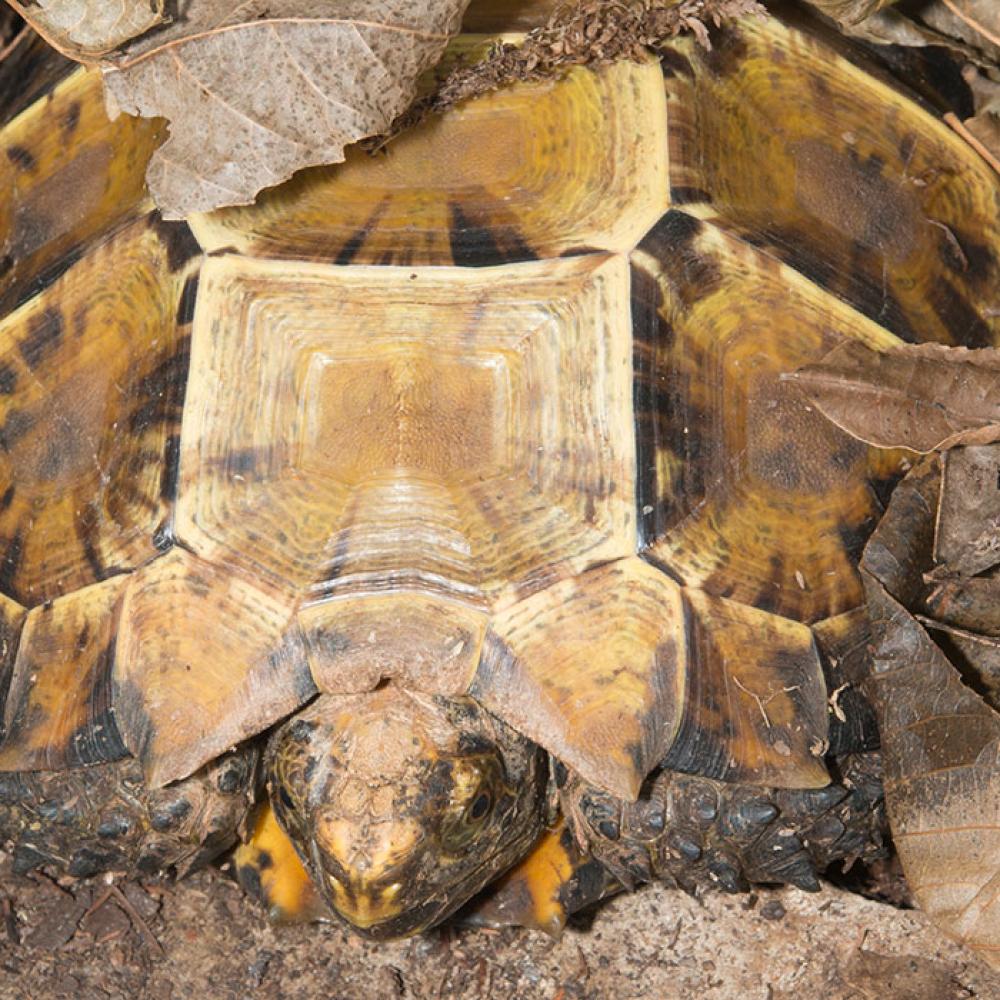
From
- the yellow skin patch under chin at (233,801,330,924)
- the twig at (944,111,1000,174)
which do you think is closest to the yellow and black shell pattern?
the yellow skin patch under chin at (233,801,330,924)

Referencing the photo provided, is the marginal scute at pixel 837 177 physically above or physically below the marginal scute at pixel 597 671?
above

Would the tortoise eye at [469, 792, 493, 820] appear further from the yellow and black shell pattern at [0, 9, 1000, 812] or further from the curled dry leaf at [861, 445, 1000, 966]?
the curled dry leaf at [861, 445, 1000, 966]

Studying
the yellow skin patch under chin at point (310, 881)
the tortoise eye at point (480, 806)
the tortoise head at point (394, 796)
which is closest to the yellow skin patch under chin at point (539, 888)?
the yellow skin patch under chin at point (310, 881)

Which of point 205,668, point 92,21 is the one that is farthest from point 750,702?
point 92,21

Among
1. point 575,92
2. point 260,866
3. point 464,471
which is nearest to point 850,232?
point 575,92

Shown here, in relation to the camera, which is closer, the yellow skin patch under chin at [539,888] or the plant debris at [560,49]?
the plant debris at [560,49]

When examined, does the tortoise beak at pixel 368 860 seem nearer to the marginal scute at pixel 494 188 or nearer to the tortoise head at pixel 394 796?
the tortoise head at pixel 394 796

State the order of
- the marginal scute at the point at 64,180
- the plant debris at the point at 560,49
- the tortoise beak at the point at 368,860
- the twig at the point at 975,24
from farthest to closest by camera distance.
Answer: the twig at the point at 975,24
the marginal scute at the point at 64,180
the plant debris at the point at 560,49
the tortoise beak at the point at 368,860
